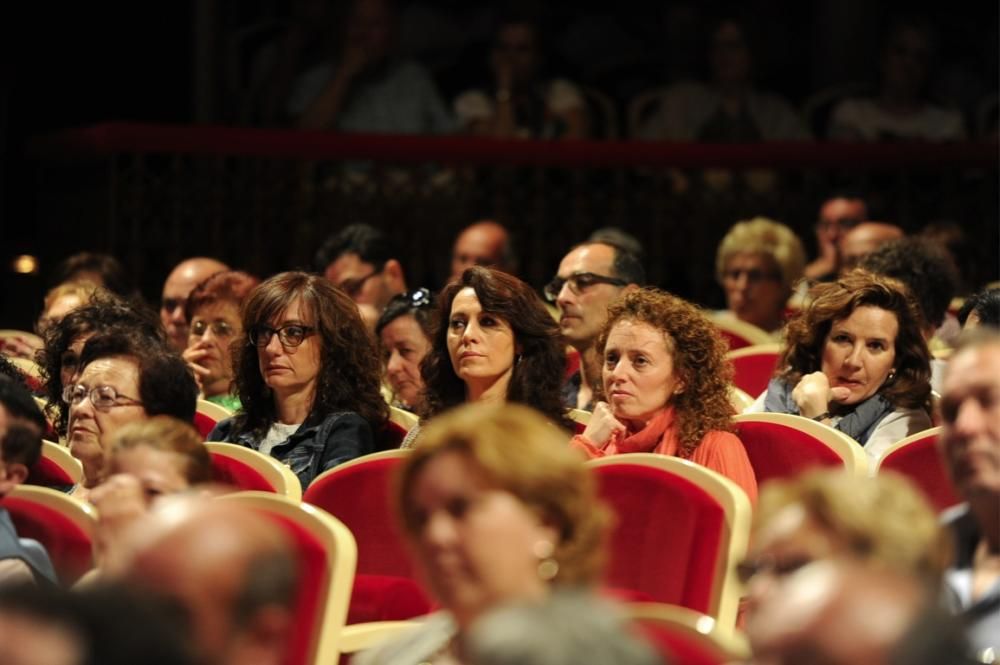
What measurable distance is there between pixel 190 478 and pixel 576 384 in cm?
223

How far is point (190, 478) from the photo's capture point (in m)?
2.62

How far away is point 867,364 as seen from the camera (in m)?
4.01

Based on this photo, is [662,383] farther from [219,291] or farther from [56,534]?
[219,291]

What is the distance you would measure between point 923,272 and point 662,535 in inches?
80.2

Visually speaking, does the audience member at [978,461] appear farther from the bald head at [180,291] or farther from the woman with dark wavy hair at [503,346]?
the bald head at [180,291]

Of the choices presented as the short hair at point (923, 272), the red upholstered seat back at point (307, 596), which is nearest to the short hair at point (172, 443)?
the red upholstered seat back at point (307, 596)

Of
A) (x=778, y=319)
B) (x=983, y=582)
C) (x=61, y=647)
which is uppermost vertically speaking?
(x=61, y=647)

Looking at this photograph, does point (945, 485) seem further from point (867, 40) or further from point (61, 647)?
point (867, 40)

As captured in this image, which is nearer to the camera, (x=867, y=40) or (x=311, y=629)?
(x=311, y=629)

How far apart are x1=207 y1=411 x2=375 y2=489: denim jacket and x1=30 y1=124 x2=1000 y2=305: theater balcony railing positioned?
2508 millimetres

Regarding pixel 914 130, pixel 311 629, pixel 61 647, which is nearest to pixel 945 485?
pixel 311 629

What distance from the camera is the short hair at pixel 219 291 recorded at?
196 inches

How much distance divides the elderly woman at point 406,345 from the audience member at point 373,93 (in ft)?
7.19

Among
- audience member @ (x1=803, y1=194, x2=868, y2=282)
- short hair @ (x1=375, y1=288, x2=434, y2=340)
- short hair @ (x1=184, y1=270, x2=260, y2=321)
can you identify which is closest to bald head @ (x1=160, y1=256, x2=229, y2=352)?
short hair @ (x1=184, y1=270, x2=260, y2=321)
